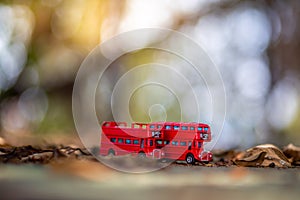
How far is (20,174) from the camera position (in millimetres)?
264

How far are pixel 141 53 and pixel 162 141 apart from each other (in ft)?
2.09

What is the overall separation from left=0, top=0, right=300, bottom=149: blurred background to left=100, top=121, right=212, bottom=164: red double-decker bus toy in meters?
0.27

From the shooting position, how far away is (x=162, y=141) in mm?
344

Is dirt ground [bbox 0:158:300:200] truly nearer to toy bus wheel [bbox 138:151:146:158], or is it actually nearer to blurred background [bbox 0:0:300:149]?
toy bus wheel [bbox 138:151:146:158]

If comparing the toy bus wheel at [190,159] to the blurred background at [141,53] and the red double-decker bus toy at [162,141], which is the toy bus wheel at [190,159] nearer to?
the red double-decker bus toy at [162,141]

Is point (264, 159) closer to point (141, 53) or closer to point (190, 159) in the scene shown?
point (190, 159)

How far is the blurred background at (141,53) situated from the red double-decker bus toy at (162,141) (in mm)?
268

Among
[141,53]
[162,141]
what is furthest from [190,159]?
[141,53]

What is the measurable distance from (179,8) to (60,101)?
426 millimetres

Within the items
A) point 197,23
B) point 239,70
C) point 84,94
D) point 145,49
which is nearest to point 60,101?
point 84,94

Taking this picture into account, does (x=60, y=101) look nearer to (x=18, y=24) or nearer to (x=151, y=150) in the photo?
(x=18, y=24)

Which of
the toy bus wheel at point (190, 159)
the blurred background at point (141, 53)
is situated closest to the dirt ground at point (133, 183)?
the toy bus wheel at point (190, 159)

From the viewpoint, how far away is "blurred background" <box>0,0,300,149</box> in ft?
3.16

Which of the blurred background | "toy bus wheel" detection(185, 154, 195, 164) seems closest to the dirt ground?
"toy bus wheel" detection(185, 154, 195, 164)
